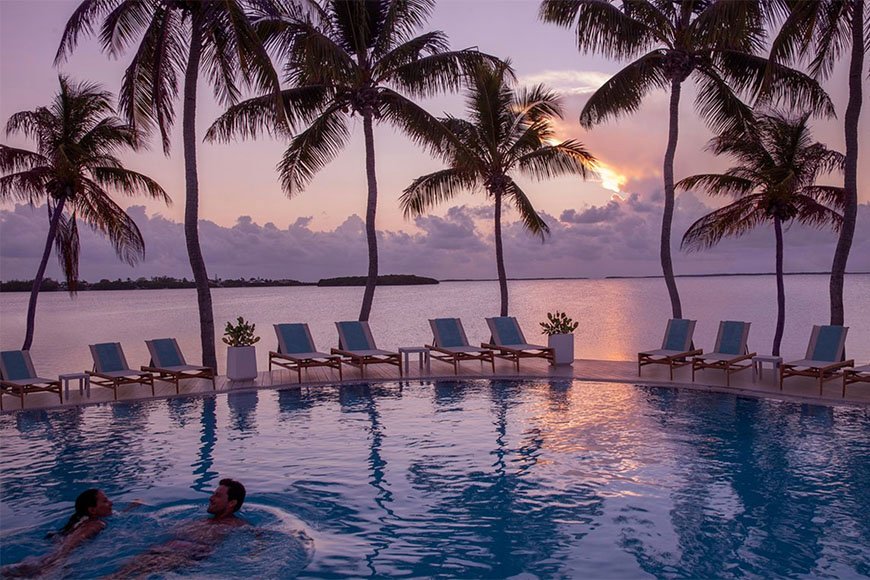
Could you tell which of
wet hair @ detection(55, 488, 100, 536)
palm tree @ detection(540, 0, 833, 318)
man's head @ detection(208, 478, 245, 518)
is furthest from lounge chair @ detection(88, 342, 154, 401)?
palm tree @ detection(540, 0, 833, 318)

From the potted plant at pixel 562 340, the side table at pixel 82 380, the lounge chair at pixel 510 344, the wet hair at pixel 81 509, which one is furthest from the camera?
the potted plant at pixel 562 340

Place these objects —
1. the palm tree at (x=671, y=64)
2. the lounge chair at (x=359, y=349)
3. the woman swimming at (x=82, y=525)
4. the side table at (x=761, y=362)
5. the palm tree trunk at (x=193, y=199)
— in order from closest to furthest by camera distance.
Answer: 1. the woman swimming at (x=82, y=525)
2. the side table at (x=761, y=362)
3. the lounge chair at (x=359, y=349)
4. the palm tree trunk at (x=193, y=199)
5. the palm tree at (x=671, y=64)

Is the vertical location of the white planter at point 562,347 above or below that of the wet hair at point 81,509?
above

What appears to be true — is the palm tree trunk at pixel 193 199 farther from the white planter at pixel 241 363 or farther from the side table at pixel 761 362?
the side table at pixel 761 362

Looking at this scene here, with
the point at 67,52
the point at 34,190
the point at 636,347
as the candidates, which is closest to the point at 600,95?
the point at 67,52

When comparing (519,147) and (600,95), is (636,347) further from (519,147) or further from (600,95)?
(600,95)

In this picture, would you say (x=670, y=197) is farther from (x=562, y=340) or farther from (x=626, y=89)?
(x=562, y=340)

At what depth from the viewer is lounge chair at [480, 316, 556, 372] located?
46.4ft

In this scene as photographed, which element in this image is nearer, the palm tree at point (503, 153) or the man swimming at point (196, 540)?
the man swimming at point (196, 540)

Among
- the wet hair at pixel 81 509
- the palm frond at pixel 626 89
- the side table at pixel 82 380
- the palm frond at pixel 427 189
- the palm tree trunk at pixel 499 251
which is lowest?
the wet hair at pixel 81 509

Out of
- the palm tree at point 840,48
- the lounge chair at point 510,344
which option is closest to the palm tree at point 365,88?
the lounge chair at point 510,344

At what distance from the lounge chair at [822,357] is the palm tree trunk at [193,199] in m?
10.1

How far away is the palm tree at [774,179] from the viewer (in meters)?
16.3

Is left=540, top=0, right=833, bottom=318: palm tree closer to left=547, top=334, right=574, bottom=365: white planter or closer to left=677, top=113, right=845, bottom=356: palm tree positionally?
left=677, top=113, right=845, bottom=356: palm tree
